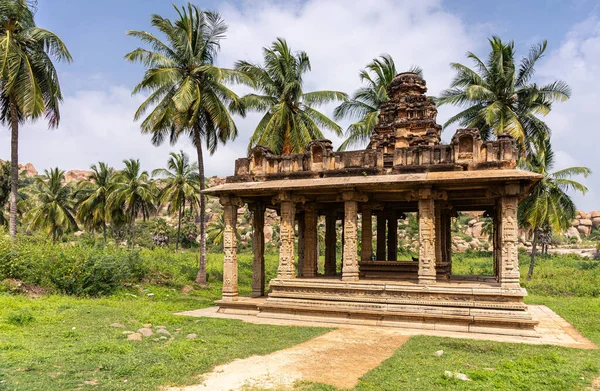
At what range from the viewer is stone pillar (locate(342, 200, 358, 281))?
13.4 m

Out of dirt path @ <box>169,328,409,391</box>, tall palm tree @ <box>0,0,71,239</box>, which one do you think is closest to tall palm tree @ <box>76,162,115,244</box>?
tall palm tree @ <box>0,0,71,239</box>

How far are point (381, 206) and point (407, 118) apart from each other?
3722mm

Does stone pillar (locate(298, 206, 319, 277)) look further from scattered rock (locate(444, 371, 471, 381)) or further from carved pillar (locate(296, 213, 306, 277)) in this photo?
scattered rock (locate(444, 371, 471, 381))

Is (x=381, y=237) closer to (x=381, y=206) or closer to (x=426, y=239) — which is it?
(x=381, y=206)

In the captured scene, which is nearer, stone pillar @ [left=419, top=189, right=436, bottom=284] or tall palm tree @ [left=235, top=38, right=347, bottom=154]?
stone pillar @ [left=419, top=189, right=436, bottom=284]

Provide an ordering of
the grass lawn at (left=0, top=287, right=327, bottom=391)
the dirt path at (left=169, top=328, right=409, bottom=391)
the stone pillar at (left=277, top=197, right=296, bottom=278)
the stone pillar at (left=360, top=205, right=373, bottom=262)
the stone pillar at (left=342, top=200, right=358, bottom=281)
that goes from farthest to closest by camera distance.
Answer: the stone pillar at (left=360, top=205, right=373, bottom=262) < the stone pillar at (left=277, top=197, right=296, bottom=278) < the stone pillar at (left=342, top=200, right=358, bottom=281) < the dirt path at (left=169, top=328, right=409, bottom=391) < the grass lawn at (left=0, top=287, right=327, bottom=391)

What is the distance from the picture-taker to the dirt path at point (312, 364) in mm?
6820

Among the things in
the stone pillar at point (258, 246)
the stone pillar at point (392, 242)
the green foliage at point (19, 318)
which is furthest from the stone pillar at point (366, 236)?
the green foliage at point (19, 318)

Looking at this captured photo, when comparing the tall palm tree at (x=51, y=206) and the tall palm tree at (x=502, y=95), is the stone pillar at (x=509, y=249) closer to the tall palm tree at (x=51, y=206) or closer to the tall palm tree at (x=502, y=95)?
the tall palm tree at (x=502, y=95)

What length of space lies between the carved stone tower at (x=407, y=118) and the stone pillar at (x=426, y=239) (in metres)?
4.30

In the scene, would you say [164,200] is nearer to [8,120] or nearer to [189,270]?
[189,270]

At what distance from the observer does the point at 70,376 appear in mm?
6551

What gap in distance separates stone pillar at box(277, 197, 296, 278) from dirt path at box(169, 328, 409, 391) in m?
3.69

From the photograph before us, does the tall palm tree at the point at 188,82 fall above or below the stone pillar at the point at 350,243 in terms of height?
above
